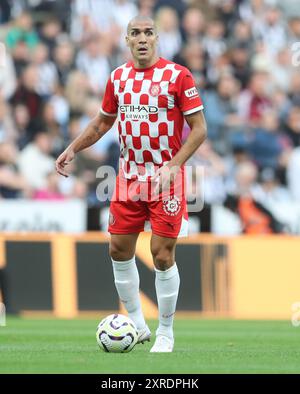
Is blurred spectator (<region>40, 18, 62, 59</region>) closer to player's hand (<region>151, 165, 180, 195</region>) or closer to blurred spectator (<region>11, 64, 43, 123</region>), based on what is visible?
blurred spectator (<region>11, 64, 43, 123</region>)

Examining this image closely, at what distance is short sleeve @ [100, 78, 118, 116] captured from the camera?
9.59 m

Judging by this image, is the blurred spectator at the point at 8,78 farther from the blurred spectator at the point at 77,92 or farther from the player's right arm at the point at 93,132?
the player's right arm at the point at 93,132

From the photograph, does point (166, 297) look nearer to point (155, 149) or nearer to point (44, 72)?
point (155, 149)

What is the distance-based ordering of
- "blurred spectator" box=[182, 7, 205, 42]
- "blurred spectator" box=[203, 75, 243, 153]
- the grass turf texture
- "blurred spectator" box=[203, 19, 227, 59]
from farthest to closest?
1. "blurred spectator" box=[203, 19, 227, 59]
2. "blurred spectator" box=[182, 7, 205, 42]
3. "blurred spectator" box=[203, 75, 243, 153]
4. the grass turf texture

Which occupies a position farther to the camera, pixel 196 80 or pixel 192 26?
pixel 192 26

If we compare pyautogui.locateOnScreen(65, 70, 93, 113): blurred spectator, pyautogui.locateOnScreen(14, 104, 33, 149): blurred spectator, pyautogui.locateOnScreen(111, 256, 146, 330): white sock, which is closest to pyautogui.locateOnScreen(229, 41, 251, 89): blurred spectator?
pyautogui.locateOnScreen(65, 70, 93, 113): blurred spectator

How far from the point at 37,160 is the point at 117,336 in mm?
8422

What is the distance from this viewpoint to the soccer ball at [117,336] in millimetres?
9094

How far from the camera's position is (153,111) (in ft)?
30.4

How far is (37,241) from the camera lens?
48.3 ft

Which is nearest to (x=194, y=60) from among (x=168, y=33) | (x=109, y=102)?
(x=168, y=33)

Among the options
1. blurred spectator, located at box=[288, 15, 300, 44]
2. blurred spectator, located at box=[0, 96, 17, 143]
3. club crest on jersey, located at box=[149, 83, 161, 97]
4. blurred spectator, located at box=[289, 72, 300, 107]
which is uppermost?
blurred spectator, located at box=[288, 15, 300, 44]

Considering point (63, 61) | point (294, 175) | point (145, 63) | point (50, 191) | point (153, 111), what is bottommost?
point (153, 111)

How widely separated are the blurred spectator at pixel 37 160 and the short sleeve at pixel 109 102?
7368mm
